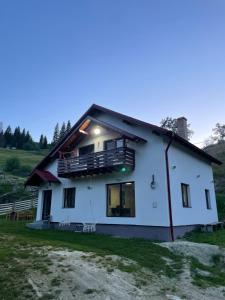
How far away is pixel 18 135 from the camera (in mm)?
91062

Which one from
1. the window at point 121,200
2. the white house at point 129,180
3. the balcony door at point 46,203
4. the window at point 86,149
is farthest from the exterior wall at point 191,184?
the balcony door at point 46,203

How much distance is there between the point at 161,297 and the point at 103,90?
16.0 metres

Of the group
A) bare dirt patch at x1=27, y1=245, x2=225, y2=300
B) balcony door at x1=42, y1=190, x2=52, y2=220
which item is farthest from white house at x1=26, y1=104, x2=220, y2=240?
bare dirt patch at x1=27, y1=245, x2=225, y2=300

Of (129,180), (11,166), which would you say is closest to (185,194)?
(129,180)

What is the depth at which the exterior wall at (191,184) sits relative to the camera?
12.0m

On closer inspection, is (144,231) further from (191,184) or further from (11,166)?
(11,166)

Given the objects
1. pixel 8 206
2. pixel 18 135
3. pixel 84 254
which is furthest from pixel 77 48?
pixel 18 135

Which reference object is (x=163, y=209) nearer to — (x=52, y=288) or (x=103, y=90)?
(x=52, y=288)

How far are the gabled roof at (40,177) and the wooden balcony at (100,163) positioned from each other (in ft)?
4.91

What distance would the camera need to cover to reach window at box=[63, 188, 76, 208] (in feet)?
52.0

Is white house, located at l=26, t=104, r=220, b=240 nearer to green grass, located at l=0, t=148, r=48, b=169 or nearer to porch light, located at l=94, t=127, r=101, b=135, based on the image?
porch light, located at l=94, t=127, r=101, b=135

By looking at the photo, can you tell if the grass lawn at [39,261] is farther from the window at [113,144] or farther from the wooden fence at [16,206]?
the wooden fence at [16,206]

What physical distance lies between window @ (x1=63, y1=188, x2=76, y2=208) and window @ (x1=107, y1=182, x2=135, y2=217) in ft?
10.6

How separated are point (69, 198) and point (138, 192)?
5.96 metres
